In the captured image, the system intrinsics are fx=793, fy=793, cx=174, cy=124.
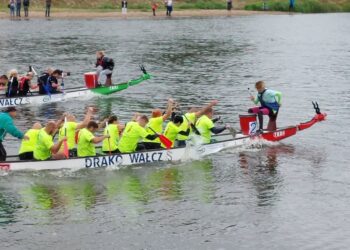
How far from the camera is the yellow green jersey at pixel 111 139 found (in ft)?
83.1

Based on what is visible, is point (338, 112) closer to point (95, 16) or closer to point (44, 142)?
point (44, 142)

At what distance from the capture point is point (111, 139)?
83.4ft

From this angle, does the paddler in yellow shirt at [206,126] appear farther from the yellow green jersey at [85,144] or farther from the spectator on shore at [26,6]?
the spectator on shore at [26,6]

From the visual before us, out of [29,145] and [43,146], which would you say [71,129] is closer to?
[43,146]

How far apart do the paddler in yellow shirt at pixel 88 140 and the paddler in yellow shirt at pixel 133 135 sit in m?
0.68

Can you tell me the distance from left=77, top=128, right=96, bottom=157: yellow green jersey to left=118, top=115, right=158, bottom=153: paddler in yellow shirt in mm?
1006

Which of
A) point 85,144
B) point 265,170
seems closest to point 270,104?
point 265,170

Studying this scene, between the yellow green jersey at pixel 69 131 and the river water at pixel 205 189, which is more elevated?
the yellow green jersey at pixel 69 131

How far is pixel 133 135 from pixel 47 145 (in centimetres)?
291

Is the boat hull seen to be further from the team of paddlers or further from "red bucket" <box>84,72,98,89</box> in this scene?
"red bucket" <box>84,72,98,89</box>

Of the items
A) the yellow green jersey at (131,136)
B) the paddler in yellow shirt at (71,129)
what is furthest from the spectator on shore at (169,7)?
the paddler in yellow shirt at (71,129)

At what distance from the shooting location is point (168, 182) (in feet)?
80.2

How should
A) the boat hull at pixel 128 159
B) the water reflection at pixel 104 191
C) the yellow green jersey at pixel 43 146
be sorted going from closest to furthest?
1. the water reflection at pixel 104 191
2. the yellow green jersey at pixel 43 146
3. the boat hull at pixel 128 159

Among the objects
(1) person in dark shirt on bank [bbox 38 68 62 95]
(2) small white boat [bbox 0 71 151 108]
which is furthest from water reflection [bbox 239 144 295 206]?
(2) small white boat [bbox 0 71 151 108]
